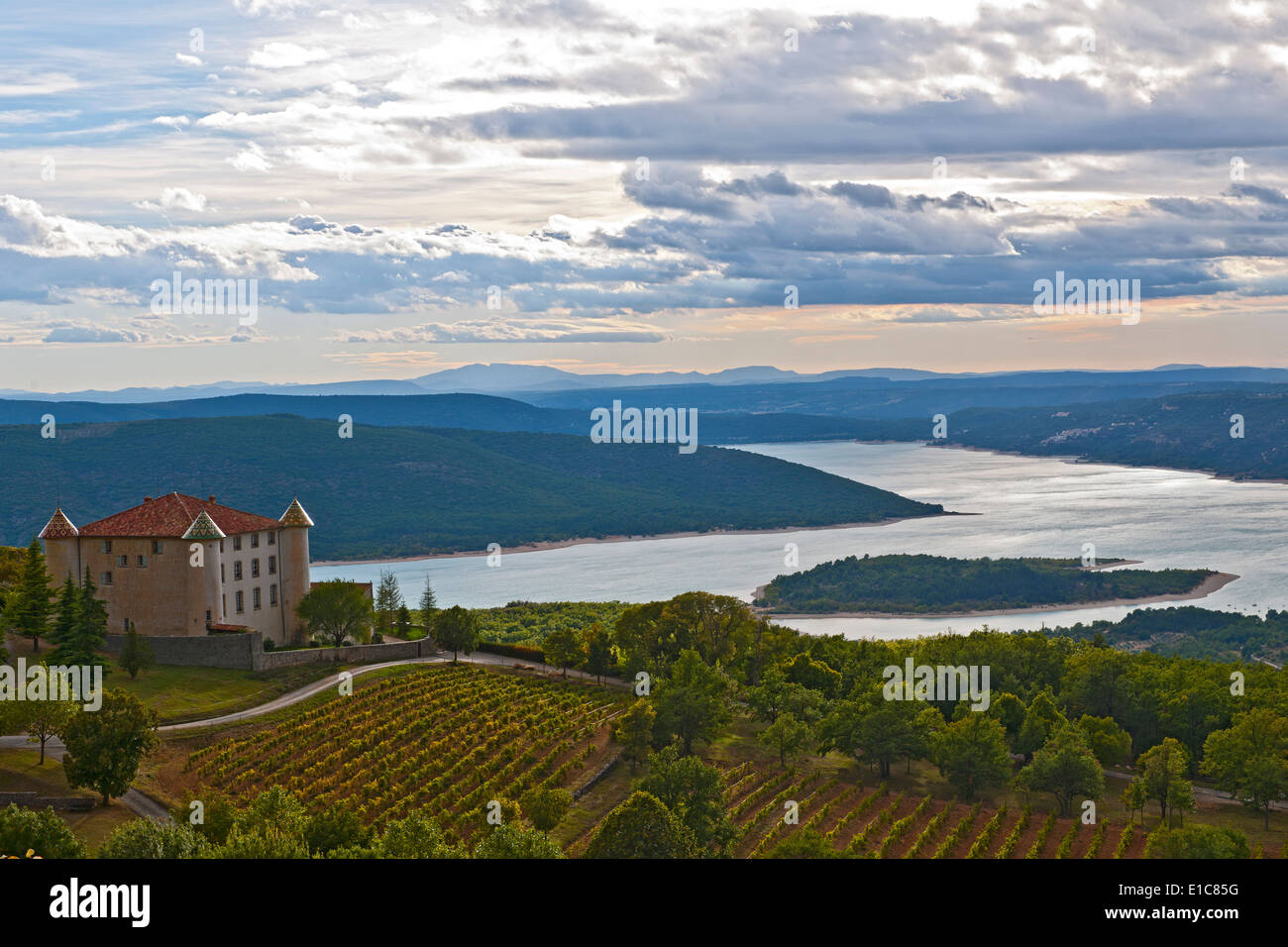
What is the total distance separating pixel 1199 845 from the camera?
33625 millimetres

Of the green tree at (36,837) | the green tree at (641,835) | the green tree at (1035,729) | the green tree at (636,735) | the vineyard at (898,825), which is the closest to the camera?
the green tree at (36,837)

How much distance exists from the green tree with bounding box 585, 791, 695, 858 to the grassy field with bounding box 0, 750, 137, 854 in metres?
11.4

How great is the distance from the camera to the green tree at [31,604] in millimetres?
45531

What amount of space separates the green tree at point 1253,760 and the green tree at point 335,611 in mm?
35147

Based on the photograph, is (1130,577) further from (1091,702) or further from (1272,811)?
(1272,811)

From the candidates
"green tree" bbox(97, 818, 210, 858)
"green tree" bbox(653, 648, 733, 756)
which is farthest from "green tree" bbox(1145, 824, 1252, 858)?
"green tree" bbox(97, 818, 210, 858)

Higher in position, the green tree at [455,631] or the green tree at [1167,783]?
the green tree at [455,631]

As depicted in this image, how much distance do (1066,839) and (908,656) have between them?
2527cm

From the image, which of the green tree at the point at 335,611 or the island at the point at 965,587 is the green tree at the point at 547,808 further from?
the island at the point at 965,587

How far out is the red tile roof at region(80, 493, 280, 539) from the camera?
166 feet

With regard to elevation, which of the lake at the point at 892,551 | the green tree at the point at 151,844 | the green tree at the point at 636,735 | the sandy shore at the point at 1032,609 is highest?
the green tree at the point at 151,844

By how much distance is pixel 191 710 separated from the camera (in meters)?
42.5

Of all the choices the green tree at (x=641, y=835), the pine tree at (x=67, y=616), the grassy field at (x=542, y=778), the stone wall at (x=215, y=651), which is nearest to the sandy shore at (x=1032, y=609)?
the grassy field at (x=542, y=778)

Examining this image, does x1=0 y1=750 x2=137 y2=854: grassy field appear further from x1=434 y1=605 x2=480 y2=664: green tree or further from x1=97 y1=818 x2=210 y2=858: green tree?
x1=434 y1=605 x2=480 y2=664: green tree
